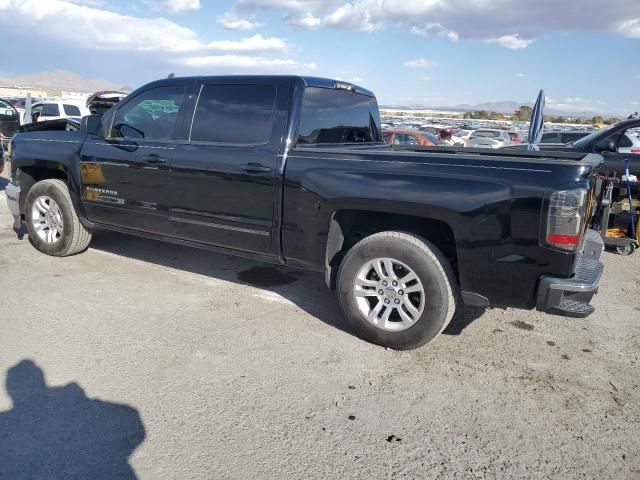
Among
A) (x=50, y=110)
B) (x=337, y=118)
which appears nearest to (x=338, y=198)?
(x=337, y=118)

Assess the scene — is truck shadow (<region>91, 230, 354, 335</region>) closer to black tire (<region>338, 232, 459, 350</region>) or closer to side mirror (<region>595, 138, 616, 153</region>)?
black tire (<region>338, 232, 459, 350</region>)

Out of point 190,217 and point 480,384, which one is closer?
point 480,384

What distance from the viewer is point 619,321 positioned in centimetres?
440

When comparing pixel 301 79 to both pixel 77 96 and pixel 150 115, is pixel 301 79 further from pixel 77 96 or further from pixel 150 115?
pixel 77 96

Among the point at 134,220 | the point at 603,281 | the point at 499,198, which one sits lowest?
the point at 603,281

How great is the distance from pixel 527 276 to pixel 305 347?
1.58m

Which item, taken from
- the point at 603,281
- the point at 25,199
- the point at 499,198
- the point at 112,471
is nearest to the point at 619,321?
the point at 603,281

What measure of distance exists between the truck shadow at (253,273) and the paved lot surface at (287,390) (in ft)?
0.15

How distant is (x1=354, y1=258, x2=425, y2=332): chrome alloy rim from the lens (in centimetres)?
356

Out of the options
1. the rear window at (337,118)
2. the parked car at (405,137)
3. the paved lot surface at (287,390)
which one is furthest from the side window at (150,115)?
the parked car at (405,137)

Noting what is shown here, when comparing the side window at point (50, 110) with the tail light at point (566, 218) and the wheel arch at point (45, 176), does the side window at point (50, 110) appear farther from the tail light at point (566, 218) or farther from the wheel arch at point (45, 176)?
the tail light at point (566, 218)

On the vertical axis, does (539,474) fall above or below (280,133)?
below

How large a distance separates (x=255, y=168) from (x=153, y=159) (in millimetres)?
1136

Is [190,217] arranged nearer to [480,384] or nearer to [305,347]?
[305,347]
